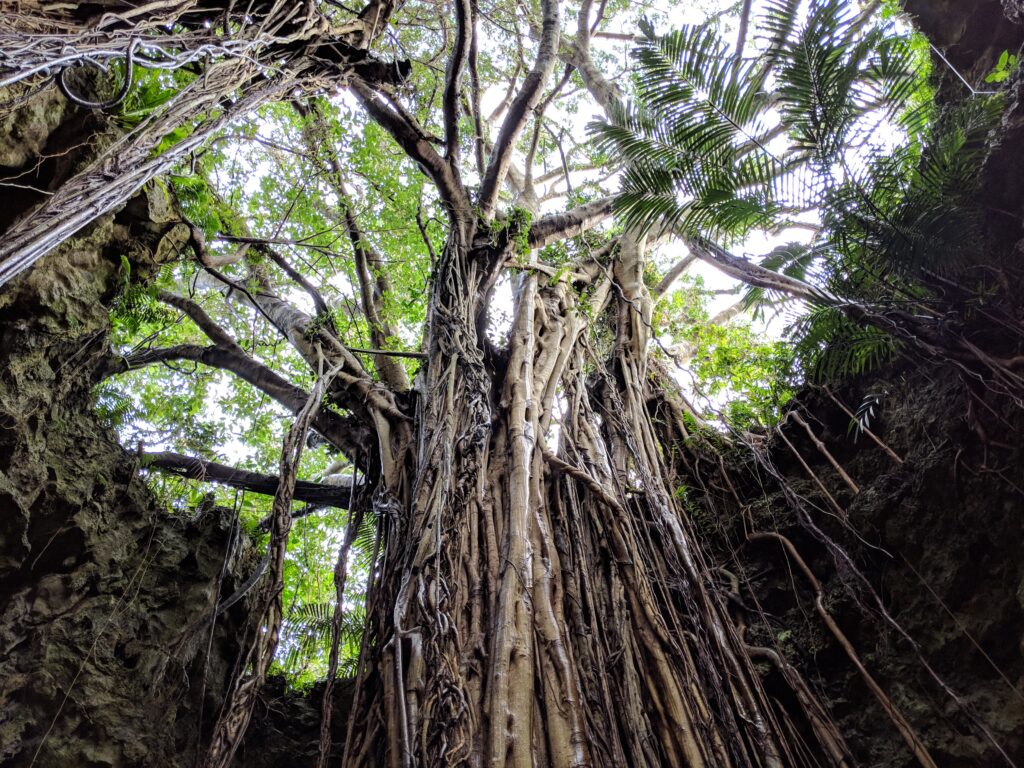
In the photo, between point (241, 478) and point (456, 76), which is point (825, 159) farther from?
point (241, 478)

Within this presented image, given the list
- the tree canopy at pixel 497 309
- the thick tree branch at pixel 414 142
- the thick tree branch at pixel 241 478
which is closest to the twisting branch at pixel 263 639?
the tree canopy at pixel 497 309

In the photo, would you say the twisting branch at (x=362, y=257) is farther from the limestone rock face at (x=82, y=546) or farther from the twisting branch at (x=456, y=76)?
the limestone rock face at (x=82, y=546)

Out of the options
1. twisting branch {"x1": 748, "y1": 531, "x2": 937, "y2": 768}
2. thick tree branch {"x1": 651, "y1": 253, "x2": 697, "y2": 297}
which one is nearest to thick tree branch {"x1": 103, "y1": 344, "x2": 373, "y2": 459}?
twisting branch {"x1": 748, "y1": 531, "x2": 937, "y2": 768}

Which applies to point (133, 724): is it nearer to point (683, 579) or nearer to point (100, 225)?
point (100, 225)

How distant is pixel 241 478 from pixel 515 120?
2.37 meters

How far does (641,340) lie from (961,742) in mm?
2363

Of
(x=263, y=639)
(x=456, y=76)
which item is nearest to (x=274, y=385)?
(x=263, y=639)

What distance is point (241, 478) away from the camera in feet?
9.85

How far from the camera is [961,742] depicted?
1751 millimetres

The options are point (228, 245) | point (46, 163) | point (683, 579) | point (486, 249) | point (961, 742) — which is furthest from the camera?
point (228, 245)

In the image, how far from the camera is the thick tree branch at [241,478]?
2.94 metres

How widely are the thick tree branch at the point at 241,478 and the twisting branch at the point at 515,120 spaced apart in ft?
5.63

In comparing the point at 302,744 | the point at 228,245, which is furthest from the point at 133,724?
the point at 228,245

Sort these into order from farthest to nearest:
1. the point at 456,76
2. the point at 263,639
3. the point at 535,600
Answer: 1. the point at 456,76
2. the point at 535,600
3. the point at 263,639
